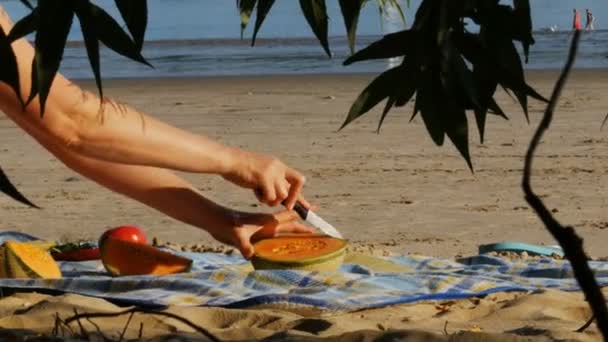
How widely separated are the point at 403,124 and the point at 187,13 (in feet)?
103

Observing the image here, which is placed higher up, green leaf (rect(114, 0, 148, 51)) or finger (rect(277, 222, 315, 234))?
green leaf (rect(114, 0, 148, 51))

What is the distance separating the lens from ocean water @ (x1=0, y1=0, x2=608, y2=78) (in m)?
19.3

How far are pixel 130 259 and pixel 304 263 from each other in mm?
606

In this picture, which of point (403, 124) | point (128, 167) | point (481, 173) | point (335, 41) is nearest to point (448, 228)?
point (481, 173)

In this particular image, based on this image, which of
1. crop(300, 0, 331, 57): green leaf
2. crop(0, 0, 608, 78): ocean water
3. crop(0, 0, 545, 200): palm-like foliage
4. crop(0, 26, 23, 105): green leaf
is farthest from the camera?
crop(0, 0, 608, 78): ocean water

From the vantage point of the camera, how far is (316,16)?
6.53 feet

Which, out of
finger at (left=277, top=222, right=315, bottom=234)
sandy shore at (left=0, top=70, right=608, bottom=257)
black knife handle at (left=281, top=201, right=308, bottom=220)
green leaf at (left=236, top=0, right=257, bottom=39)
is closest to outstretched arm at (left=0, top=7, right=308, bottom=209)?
black knife handle at (left=281, top=201, right=308, bottom=220)

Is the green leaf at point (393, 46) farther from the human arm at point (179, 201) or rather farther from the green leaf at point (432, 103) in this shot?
the human arm at point (179, 201)

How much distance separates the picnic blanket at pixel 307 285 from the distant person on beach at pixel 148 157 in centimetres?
16

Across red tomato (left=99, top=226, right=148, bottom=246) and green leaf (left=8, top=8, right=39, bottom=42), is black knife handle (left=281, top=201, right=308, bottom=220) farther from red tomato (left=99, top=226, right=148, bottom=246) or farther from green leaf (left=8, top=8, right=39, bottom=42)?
green leaf (left=8, top=8, right=39, bottom=42)

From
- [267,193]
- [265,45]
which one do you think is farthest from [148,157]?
[265,45]

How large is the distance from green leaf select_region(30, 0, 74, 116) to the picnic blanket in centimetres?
206

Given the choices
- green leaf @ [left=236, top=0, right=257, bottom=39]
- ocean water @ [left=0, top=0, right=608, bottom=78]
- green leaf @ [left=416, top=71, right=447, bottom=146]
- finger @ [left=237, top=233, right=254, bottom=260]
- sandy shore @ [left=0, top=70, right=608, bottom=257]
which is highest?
green leaf @ [left=236, top=0, right=257, bottom=39]

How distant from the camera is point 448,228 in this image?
231 inches
